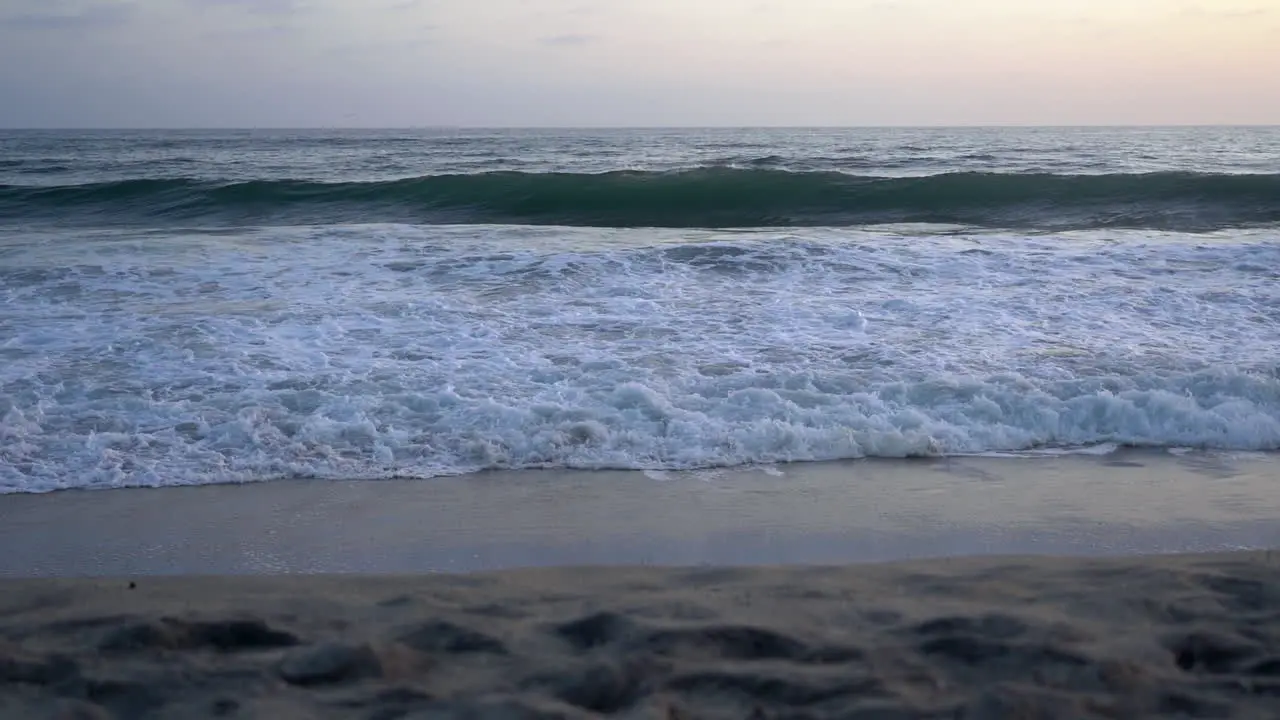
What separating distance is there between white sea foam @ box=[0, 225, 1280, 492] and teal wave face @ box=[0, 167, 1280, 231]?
6.10m

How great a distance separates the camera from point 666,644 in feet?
9.60

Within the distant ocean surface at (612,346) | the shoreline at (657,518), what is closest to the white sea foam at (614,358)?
the distant ocean surface at (612,346)

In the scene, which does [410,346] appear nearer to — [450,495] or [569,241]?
[450,495]

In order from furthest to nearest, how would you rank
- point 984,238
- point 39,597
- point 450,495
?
point 984,238
point 450,495
point 39,597

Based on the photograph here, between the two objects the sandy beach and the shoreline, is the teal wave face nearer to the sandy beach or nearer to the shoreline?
the shoreline

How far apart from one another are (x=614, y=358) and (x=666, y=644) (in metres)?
4.05

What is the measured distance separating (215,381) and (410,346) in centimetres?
141

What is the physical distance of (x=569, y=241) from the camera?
13.2m

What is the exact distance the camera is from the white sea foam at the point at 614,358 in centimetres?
536

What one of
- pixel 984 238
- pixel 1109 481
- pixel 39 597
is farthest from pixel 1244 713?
pixel 984 238

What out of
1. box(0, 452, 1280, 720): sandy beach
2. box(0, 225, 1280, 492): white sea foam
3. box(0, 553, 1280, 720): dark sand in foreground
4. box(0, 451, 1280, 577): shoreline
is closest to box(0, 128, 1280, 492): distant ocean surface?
box(0, 225, 1280, 492): white sea foam

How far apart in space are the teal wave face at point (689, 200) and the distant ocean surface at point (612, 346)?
124 centimetres

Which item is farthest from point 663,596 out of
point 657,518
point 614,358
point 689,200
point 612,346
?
point 689,200

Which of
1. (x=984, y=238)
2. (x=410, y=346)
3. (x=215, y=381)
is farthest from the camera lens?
(x=984, y=238)
